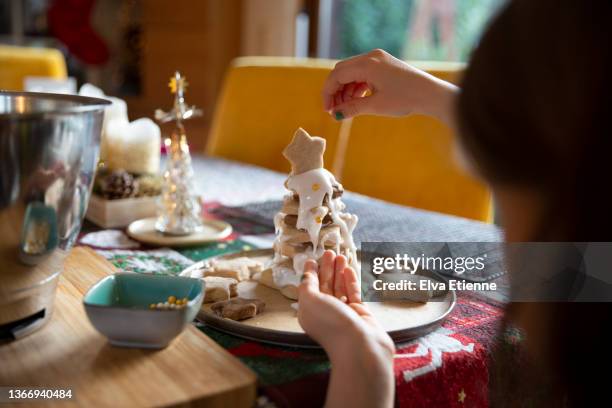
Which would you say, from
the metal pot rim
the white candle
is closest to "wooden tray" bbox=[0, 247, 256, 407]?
the metal pot rim

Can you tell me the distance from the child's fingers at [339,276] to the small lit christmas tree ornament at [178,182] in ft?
1.36

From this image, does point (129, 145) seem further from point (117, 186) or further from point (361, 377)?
point (361, 377)

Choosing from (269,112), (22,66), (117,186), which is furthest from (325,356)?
(22,66)

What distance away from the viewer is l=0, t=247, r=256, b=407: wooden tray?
545 mm

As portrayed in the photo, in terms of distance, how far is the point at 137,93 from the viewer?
449 centimetres

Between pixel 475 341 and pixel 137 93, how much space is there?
4.11 meters

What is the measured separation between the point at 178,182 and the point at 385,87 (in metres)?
0.38

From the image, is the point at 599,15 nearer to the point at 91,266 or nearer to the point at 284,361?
the point at 284,361

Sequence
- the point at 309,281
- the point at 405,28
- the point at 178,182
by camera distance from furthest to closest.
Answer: the point at 405,28 < the point at 178,182 < the point at 309,281

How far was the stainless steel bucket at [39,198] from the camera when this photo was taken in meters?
0.55

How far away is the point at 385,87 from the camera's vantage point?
3.22 ft

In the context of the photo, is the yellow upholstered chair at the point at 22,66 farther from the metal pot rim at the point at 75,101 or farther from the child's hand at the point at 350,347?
the child's hand at the point at 350,347

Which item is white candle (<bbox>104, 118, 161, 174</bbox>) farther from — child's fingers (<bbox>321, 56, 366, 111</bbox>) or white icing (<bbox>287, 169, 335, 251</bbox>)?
white icing (<bbox>287, 169, 335, 251</bbox>)

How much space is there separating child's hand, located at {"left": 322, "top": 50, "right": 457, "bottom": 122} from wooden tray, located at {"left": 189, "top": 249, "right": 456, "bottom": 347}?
313mm
